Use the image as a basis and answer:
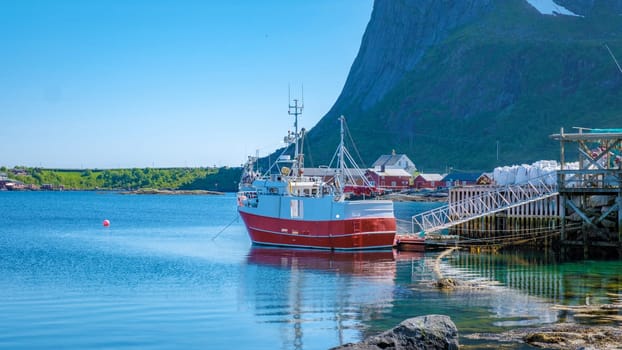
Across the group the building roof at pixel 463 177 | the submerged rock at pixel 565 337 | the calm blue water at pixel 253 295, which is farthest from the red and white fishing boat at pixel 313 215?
the building roof at pixel 463 177

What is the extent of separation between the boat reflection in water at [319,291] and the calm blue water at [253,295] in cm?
7

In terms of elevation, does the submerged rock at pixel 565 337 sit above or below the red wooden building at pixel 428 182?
below

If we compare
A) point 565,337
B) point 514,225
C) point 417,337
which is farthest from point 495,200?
point 417,337

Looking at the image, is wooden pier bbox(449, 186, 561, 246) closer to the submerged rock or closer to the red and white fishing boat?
the red and white fishing boat

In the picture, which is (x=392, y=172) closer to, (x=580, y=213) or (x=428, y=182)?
(x=428, y=182)

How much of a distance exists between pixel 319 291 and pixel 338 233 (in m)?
17.2

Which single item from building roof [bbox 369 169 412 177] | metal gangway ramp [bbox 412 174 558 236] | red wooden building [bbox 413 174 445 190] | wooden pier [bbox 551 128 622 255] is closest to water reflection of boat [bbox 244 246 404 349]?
metal gangway ramp [bbox 412 174 558 236]

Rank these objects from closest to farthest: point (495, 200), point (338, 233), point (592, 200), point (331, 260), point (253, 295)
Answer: point (253, 295), point (331, 260), point (592, 200), point (338, 233), point (495, 200)

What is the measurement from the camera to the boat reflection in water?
27.9 m

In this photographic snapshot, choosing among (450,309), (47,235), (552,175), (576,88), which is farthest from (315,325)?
(576,88)

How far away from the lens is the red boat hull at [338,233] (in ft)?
178

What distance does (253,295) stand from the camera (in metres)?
37.0

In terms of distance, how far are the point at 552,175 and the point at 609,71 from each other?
150705mm

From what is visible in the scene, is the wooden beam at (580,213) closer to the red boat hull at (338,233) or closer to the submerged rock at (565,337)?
the red boat hull at (338,233)
